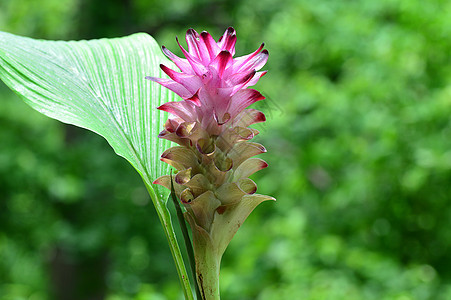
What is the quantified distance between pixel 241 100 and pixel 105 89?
20 centimetres

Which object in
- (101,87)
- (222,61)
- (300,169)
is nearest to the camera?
(222,61)

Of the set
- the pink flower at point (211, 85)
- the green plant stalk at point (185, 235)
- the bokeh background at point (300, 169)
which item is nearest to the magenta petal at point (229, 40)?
the pink flower at point (211, 85)

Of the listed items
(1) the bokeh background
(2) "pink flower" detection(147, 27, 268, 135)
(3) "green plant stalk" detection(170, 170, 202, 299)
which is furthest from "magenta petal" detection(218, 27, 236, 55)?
(1) the bokeh background

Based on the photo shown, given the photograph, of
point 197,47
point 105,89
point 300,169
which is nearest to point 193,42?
point 197,47

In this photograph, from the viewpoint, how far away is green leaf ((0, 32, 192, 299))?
0.49m

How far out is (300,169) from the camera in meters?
2.78

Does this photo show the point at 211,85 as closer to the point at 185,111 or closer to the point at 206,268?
the point at 185,111

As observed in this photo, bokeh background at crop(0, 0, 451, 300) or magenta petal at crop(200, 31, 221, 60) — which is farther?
bokeh background at crop(0, 0, 451, 300)

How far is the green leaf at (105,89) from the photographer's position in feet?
1.62

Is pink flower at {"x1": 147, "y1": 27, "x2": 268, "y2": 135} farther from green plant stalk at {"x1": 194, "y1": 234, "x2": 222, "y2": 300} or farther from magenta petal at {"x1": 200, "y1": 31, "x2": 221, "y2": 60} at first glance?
green plant stalk at {"x1": 194, "y1": 234, "x2": 222, "y2": 300}

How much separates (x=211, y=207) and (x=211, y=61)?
13 centimetres

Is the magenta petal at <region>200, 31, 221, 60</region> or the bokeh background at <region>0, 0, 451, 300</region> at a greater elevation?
the bokeh background at <region>0, 0, 451, 300</region>

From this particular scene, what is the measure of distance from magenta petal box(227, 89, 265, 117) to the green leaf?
11 centimetres

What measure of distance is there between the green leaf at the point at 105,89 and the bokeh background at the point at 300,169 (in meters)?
0.70
